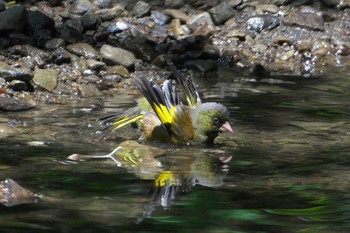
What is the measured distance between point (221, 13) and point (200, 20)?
16.4 inches

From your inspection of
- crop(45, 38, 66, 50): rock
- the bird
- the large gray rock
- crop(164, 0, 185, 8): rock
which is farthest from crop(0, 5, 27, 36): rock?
the bird

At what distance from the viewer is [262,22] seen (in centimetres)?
1177

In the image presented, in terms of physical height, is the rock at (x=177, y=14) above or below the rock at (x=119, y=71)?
above

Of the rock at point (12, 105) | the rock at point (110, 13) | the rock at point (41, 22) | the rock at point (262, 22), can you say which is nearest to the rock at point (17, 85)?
the rock at point (12, 105)

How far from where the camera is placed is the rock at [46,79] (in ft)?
29.1

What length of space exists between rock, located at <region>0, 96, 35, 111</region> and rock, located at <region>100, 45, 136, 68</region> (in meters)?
1.89

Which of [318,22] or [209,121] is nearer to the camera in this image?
[209,121]

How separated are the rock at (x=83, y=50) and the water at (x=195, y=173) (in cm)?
115

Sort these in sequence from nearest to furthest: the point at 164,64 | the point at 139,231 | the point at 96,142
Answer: the point at 139,231
the point at 96,142
the point at 164,64

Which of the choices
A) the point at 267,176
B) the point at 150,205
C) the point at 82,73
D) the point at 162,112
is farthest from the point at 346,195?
the point at 82,73

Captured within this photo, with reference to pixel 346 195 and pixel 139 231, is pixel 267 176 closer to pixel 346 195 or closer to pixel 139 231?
pixel 346 195

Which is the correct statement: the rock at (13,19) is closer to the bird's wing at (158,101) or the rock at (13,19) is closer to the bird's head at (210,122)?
the bird's wing at (158,101)

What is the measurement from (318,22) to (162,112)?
5555mm

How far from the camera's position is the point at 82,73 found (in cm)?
950
